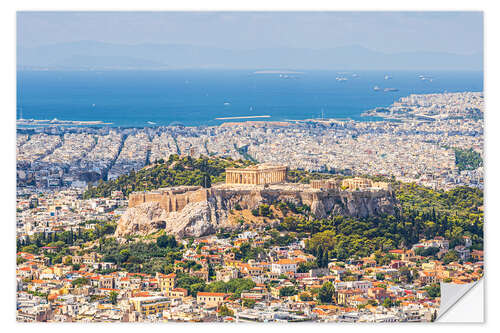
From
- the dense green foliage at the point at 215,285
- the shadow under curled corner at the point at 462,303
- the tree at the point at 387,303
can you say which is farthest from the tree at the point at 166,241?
the shadow under curled corner at the point at 462,303

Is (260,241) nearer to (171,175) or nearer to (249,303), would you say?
(249,303)

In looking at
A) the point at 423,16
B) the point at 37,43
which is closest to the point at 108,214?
the point at 37,43

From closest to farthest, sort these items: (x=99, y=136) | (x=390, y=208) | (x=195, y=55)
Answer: (x=390, y=208), (x=195, y=55), (x=99, y=136)

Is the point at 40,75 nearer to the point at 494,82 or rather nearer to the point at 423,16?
the point at 423,16

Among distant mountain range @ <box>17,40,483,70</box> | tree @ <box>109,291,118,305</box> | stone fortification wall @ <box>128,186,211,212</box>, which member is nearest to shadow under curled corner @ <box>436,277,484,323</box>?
tree @ <box>109,291,118,305</box>

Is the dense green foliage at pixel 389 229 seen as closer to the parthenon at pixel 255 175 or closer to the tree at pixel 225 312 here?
the parthenon at pixel 255 175

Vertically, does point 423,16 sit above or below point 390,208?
above
